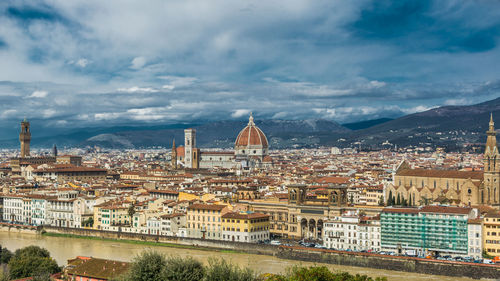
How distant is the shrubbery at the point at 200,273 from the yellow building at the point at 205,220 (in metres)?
17.6

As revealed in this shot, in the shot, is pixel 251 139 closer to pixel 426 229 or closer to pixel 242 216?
pixel 242 216

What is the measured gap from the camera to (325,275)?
21719 millimetres

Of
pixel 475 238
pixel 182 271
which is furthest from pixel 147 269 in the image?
pixel 475 238

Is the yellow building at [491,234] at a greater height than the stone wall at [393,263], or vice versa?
the yellow building at [491,234]

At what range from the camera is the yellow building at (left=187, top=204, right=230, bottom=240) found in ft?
136

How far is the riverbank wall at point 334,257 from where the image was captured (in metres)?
32.1

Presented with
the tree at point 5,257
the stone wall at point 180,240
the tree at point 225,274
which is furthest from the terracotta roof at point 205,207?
the tree at point 225,274

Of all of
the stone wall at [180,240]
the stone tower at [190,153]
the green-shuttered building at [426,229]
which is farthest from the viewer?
the stone tower at [190,153]

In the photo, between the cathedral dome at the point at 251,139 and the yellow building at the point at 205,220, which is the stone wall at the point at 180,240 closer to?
the yellow building at the point at 205,220

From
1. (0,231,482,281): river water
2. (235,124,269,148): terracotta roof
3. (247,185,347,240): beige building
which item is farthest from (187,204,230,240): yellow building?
(235,124,269,148): terracotta roof

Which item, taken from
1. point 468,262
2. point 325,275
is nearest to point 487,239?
point 468,262

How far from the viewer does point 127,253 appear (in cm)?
3853

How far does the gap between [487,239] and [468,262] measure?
9.73 feet

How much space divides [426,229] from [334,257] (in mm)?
5000
